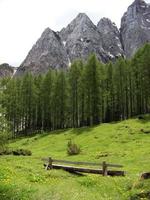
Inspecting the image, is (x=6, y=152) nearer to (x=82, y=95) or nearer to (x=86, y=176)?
(x=86, y=176)

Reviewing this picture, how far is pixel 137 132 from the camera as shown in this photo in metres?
83.2

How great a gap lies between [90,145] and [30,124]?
62.7 metres

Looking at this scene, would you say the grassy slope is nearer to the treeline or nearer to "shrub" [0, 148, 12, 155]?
"shrub" [0, 148, 12, 155]

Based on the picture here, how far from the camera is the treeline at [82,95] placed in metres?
118

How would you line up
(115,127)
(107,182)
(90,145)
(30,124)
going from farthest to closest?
(30,124), (115,127), (90,145), (107,182)

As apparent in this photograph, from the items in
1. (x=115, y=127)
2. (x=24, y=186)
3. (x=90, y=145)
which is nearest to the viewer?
(x=24, y=186)

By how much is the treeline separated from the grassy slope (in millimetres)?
20397

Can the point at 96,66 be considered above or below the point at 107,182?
above

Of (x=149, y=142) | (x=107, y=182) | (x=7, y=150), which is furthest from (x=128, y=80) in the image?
(x=107, y=182)

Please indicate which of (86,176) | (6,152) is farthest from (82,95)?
(86,176)

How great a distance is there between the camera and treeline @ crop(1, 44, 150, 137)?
118250 millimetres

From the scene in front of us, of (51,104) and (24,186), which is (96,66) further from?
(24,186)

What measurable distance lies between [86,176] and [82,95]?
269 ft

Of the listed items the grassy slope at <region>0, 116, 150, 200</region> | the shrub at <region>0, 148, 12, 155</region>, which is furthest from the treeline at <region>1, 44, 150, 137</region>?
the shrub at <region>0, 148, 12, 155</region>
